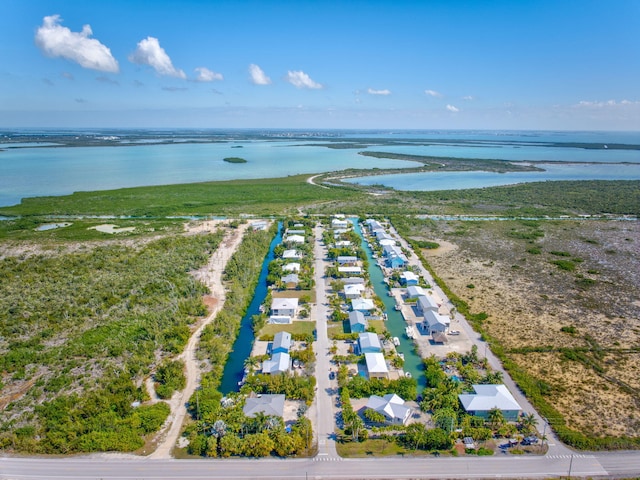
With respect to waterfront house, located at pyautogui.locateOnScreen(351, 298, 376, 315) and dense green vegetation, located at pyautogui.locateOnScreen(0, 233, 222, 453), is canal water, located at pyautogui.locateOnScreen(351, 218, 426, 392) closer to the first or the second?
waterfront house, located at pyautogui.locateOnScreen(351, 298, 376, 315)

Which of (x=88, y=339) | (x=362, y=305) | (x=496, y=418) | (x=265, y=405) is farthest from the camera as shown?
(x=362, y=305)

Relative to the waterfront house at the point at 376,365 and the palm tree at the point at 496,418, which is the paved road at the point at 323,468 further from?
the waterfront house at the point at 376,365

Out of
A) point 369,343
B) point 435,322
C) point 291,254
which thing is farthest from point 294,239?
point 369,343

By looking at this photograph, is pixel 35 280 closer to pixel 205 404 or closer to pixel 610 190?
pixel 205 404

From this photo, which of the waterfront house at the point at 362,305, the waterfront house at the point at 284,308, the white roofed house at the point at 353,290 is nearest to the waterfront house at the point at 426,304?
the waterfront house at the point at 362,305

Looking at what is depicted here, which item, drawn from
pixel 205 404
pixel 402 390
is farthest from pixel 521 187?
pixel 205 404

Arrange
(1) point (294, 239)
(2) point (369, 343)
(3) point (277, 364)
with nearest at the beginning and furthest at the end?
(3) point (277, 364) < (2) point (369, 343) < (1) point (294, 239)

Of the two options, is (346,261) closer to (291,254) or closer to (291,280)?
(291,254)
